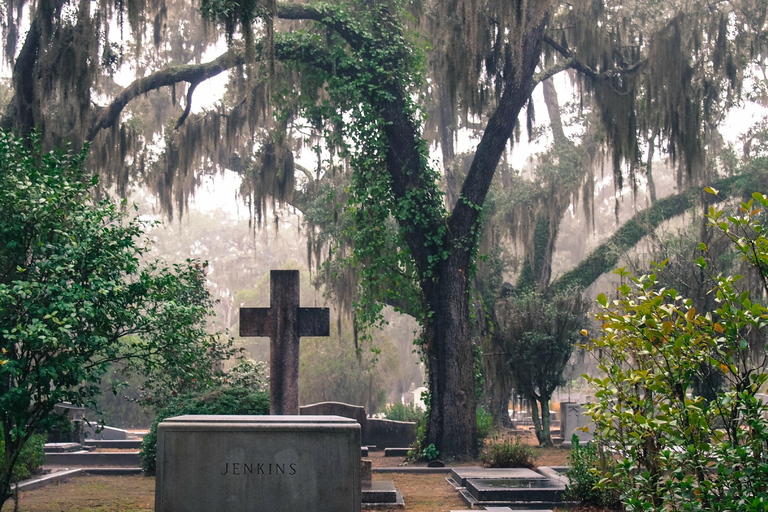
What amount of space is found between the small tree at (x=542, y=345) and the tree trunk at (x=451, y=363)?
3624mm

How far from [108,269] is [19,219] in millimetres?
968

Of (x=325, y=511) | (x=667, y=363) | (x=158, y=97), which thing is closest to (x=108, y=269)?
(x=325, y=511)

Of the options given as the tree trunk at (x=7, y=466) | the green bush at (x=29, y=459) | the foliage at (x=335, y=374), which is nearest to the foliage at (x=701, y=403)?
the tree trunk at (x=7, y=466)

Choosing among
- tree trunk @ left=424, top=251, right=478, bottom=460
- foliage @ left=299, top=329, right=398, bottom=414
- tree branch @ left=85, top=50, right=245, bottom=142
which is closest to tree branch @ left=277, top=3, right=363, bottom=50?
tree branch @ left=85, top=50, right=245, bottom=142

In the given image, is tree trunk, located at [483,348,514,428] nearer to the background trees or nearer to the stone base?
the background trees

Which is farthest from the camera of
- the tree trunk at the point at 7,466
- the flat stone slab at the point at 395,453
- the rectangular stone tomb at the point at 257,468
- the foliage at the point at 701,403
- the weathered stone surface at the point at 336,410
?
the weathered stone surface at the point at 336,410

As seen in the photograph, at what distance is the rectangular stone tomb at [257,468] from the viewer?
5.88 m

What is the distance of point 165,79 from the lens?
14.8 metres

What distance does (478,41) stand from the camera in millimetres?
13664

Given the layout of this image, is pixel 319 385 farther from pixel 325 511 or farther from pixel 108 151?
pixel 325 511

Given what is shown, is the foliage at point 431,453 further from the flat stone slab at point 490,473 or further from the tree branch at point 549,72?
the tree branch at point 549,72

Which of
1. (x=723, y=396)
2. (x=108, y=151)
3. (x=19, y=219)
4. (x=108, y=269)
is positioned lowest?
(x=723, y=396)

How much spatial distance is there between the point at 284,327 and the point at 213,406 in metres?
2.25

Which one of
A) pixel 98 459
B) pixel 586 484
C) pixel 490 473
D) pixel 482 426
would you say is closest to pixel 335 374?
pixel 482 426
